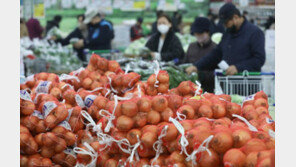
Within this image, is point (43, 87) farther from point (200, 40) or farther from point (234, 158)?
point (200, 40)

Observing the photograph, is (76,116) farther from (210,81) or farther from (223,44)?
(223,44)

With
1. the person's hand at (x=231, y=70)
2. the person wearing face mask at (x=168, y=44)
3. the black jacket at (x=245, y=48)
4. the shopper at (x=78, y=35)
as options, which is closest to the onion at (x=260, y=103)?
the person's hand at (x=231, y=70)

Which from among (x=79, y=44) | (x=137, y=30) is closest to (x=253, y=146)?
(x=79, y=44)

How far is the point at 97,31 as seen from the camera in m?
7.59

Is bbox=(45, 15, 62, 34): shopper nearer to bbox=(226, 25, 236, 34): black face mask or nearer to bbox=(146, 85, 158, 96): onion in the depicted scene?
bbox=(226, 25, 236, 34): black face mask

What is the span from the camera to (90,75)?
291 cm

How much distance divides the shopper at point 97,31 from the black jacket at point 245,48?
312 cm

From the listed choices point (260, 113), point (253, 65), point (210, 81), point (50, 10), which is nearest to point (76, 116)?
point (260, 113)

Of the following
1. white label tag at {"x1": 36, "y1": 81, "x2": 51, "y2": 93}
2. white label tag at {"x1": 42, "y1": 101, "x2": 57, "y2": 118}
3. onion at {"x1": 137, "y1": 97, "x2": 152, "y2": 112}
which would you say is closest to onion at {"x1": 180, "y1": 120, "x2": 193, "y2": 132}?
onion at {"x1": 137, "y1": 97, "x2": 152, "y2": 112}

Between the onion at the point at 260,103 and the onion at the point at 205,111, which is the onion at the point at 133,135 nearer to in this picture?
the onion at the point at 205,111

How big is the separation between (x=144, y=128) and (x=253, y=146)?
573 millimetres

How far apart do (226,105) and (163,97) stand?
379 millimetres

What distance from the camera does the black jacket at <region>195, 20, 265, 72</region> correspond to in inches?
181

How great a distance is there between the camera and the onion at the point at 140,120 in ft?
6.18
